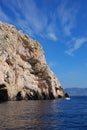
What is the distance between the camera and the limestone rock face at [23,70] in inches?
4360

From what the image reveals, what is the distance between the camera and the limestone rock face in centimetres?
11075

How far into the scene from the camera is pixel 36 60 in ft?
446

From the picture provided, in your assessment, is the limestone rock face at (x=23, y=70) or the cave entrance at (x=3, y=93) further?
the limestone rock face at (x=23, y=70)

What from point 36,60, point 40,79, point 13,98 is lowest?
point 13,98

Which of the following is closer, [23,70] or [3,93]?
[3,93]

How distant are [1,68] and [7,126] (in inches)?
2531

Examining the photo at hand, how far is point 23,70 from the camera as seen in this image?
127438 millimetres

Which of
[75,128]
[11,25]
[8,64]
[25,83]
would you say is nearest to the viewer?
[75,128]

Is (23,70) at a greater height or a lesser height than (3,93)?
greater

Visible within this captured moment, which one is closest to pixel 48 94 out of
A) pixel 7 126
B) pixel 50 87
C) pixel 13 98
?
pixel 50 87

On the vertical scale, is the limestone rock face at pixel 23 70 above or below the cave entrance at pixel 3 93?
above

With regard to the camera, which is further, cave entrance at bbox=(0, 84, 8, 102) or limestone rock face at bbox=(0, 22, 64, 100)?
limestone rock face at bbox=(0, 22, 64, 100)

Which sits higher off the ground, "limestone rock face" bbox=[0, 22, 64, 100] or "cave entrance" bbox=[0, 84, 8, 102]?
"limestone rock face" bbox=[0, 22, 64, 100]

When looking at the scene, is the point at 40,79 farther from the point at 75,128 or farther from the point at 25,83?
the point at 75,128
